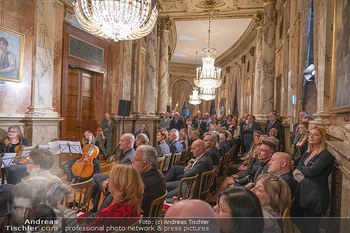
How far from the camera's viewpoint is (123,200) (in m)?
1.82

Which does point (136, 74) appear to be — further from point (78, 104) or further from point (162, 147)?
point (162, 147)

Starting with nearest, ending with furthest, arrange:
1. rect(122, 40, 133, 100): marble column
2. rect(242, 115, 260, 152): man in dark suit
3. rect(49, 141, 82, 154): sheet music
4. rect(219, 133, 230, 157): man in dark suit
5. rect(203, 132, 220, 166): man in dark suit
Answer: rect(49, 141, 82, 154): sheet music, rect(203, 132, 220, 166): man in dark suit, rect(219, 133, 230, 157): man in dark suit, rect(242, 115, 260, 152): man in dark suit, rect(122, 40, 133, 100): marble column

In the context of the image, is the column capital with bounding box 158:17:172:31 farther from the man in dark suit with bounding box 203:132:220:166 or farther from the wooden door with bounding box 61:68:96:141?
the man in dark suit with bounding box 203:132:220:166

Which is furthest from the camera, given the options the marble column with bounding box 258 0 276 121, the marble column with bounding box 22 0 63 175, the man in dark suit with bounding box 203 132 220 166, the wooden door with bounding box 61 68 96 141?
the marble column with bounding box 258 0 276 121

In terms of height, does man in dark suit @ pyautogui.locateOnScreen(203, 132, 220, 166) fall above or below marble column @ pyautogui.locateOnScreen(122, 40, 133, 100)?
below

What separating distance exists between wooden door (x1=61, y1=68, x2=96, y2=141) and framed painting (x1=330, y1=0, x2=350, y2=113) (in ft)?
20.0

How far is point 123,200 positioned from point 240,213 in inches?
33.1

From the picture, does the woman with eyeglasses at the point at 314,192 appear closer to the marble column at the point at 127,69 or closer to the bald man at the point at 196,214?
the bald man at the point at 196,214

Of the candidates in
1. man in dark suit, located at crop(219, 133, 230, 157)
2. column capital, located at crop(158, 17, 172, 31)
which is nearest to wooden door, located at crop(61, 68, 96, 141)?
column capital, located at crop(158, 17, 172, 31)

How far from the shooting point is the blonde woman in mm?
1704

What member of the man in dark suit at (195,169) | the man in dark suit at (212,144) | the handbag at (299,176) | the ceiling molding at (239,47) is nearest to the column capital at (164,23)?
the ceiling molding at (239,47)

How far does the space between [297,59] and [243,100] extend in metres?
8.08

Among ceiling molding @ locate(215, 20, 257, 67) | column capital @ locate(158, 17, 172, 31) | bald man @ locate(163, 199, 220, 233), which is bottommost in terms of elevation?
bald man @ locate(163, 199, 220, 233)

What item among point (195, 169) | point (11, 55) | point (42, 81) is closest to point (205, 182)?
point (195, 169)
